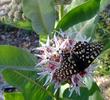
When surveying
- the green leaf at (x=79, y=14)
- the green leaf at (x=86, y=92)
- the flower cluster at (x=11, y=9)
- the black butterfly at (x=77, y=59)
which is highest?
the flower cluster at (x=11, y=9)

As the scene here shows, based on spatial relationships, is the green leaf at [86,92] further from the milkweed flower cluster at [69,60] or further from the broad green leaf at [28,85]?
the milkweed flower cluster at [69,60]

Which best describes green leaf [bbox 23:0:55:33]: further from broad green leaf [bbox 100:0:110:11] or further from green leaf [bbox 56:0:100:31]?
broad green leaf [bbox 100:0:110:11]

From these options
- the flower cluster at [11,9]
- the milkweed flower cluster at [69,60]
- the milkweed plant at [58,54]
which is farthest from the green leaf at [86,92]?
the flower cluster at [11,9]

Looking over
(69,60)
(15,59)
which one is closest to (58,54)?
(69,60)

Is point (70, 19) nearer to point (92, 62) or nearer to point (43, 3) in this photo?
point (43, 3)

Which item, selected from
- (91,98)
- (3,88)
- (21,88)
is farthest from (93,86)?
(3,88)
